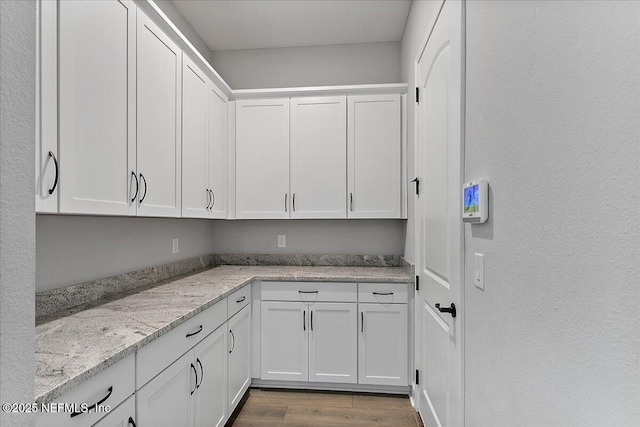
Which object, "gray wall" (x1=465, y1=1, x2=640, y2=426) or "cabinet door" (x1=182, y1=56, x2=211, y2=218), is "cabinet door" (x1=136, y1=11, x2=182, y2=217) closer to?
"cabinet door" (x1=182, y1=56, x2=211, y2=218)

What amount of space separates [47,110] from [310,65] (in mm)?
2524

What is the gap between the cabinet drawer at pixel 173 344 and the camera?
1.19 metres

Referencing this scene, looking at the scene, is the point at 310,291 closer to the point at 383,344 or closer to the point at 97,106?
the point at 383,344

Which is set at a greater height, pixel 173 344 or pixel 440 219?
pixel 440 219

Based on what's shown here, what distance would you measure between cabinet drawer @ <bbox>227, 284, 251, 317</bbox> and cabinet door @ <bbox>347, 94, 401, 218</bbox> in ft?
3.52

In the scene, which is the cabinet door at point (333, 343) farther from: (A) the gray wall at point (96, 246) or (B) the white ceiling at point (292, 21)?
(B) the white ceiling at point (292, 21)

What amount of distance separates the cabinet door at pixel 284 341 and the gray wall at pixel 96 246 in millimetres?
886

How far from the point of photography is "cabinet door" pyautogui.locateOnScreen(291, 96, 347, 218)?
285 cm

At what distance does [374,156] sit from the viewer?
281 centimetres

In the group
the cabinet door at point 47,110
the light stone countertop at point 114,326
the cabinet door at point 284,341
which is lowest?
the cabinet door at point 284,341

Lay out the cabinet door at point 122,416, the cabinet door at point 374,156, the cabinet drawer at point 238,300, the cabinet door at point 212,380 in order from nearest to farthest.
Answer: the cabinet door at point 122,416, the cabinet door at point 212,380, the cabinet drawer at point 238,300, the cabinet door at point 374,156

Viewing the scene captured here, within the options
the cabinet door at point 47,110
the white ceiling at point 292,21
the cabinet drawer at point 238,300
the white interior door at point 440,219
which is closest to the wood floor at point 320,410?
the white interior door at point 440,219

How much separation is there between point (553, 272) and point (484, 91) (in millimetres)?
668

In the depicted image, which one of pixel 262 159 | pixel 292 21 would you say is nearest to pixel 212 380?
pixel 262 159
